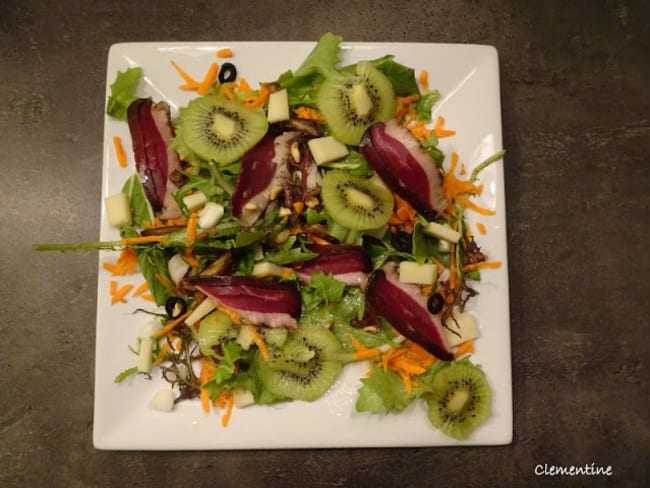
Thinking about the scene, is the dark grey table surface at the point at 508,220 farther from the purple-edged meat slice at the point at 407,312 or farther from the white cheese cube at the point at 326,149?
the white cheese cube at the point at 326,149

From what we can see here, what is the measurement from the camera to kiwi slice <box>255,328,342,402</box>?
1793 mm

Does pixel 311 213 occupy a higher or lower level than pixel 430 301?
higher

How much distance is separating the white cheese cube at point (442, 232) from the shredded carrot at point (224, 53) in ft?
2.86

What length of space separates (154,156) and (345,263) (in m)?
0.70

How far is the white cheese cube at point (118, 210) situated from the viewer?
1817mm

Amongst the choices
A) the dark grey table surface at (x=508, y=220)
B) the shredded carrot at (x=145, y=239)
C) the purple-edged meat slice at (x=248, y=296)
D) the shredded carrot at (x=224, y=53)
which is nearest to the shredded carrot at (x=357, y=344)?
the purple-edged meat slice at (x=248, y=296)

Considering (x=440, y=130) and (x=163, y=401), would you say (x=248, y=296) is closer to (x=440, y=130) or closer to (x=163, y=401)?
(x=163, y=401)

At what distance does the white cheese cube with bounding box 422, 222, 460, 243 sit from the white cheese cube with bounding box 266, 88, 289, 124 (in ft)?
1.86

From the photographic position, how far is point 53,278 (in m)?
2.10

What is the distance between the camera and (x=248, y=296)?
5.78 feet

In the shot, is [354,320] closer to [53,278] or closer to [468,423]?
[468,423]

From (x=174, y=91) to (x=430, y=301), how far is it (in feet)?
3.58

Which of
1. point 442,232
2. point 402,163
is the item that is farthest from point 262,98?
point 442,232

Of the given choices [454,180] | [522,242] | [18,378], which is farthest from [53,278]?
[522,242]
